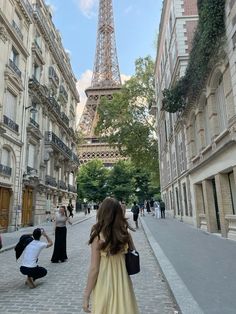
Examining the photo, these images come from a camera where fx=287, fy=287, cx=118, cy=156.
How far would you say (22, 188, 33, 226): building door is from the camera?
2097 centimetres

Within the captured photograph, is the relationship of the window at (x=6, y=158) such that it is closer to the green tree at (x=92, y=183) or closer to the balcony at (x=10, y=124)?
the balcony at (x=10, y=124)

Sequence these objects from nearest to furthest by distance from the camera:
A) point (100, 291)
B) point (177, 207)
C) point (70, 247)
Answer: point (100, 291) → point (70, 247) → point (177, 207)

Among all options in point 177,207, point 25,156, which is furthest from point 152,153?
point 25,156

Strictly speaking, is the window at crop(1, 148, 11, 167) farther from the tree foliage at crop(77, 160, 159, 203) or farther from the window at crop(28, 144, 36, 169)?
the tree foliage at crop(77, 160, 159, 203)

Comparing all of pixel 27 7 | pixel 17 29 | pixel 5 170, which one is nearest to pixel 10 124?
pixel 5 170

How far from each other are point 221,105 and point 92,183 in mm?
40846

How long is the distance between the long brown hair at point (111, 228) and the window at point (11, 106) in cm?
1725

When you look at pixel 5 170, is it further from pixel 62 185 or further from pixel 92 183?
pixel 92 183

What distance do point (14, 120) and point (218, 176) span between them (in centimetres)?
1367

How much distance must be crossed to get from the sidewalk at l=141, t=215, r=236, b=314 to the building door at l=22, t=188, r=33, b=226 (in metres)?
13.5

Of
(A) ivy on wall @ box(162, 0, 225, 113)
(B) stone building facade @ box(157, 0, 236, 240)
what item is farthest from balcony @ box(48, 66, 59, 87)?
(A) ivy on wall @ box(162, 0, 225, 113)

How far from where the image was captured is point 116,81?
7594cm

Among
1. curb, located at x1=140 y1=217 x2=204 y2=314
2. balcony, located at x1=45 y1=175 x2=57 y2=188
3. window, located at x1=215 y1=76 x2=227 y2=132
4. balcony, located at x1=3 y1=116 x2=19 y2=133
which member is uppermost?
balcony, located at x1=3 y1=116 x2=19 y2=133

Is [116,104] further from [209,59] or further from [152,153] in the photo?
[209,59]
